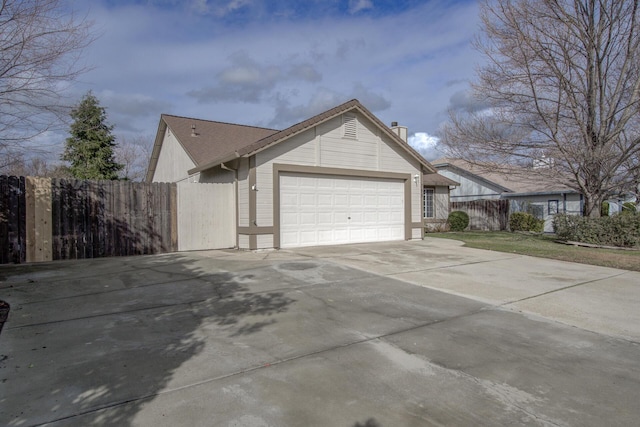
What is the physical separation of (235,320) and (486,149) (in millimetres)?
13972

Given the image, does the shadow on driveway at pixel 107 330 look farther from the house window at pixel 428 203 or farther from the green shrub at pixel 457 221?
the green shrub at pixel 457 221

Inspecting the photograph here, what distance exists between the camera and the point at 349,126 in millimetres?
13875

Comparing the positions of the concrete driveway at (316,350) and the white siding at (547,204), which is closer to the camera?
the concrete driveway at (316,350)

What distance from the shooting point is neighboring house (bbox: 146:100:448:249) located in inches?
468

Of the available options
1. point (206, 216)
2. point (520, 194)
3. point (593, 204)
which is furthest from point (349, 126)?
point (520, 194)

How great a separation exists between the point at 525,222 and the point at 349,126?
14931 mm

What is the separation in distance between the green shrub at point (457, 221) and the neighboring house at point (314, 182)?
6842mm

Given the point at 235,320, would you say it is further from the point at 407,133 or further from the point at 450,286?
the point at 407,133

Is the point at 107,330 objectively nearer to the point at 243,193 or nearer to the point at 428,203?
the point at 243,193

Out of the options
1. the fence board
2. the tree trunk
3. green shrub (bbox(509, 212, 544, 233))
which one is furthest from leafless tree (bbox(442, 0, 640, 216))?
the fence board

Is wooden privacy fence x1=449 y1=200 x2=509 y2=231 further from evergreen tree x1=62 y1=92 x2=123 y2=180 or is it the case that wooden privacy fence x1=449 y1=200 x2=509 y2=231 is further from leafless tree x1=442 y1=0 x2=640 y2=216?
evergreen tree x1=62 y1=92 x2=123 y2=180

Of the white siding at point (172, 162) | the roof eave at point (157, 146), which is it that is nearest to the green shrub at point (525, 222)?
the white siding at point (172, 162)

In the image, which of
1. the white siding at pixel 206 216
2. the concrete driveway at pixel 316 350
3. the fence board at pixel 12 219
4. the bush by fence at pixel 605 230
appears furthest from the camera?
the bush by fence at pixel 605 230

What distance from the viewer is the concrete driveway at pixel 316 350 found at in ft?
9.96
